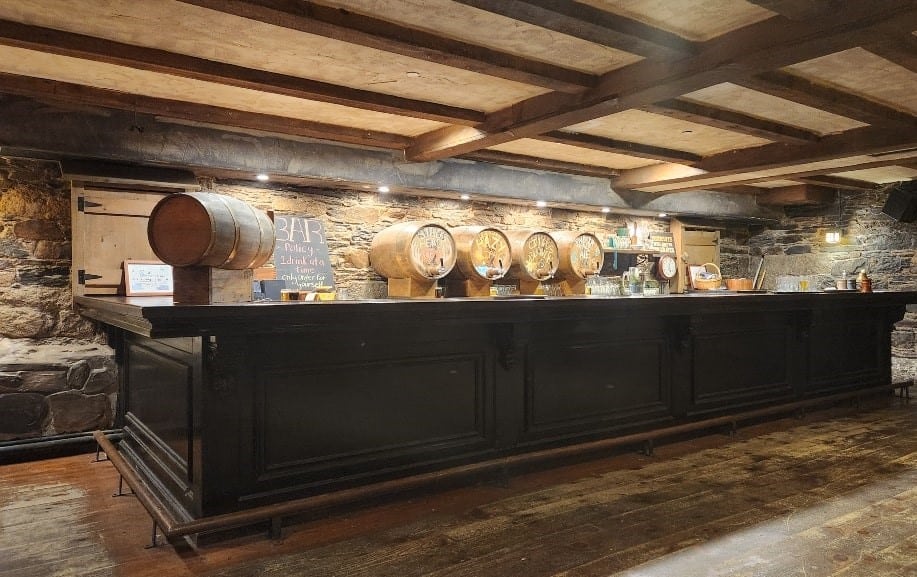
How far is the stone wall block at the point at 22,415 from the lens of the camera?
4496 millimetres

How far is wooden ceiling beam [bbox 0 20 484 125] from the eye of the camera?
3.22 meters

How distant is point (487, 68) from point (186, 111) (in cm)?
235

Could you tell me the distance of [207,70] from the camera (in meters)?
3.65

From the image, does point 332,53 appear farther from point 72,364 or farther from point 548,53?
point 72,364

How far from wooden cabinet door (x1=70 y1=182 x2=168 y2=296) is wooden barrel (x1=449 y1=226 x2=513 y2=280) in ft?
8.51

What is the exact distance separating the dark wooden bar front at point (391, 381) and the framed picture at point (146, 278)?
464 mm

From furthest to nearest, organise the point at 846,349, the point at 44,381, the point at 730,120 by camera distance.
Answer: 1. the point at 846,349
2. the point at 730,120
3. the point at 44,381

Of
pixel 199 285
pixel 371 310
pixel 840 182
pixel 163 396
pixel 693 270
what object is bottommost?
pixel 163 396

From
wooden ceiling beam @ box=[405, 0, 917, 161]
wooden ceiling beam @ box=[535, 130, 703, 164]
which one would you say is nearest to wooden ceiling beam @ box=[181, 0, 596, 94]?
wooden ceiling beam @ box=[405, 0, 917, 161]

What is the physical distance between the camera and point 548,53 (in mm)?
3674

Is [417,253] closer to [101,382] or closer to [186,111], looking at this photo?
[186,111]

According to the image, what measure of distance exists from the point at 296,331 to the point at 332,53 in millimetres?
1635

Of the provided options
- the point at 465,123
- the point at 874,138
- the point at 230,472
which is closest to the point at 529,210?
the point at 465,123

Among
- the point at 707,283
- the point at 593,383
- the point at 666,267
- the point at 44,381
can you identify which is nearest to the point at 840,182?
the point at 707,283
